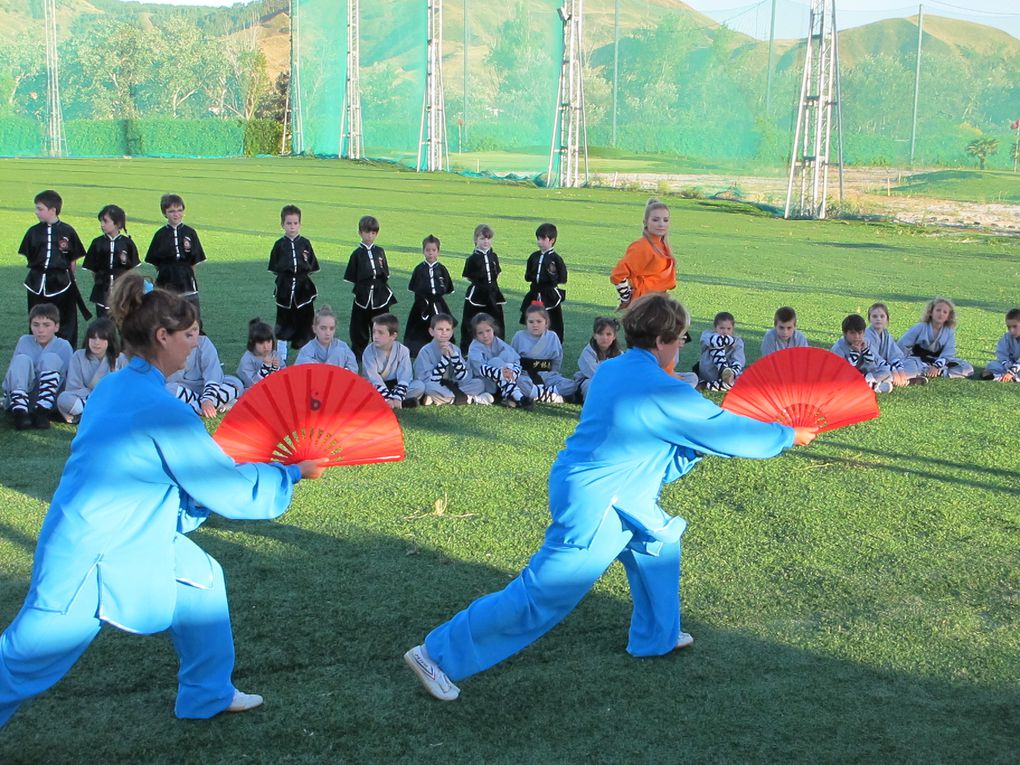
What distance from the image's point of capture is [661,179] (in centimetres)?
3716

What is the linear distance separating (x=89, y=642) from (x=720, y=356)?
6.80 metres

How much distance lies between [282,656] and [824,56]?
24327 millimetres

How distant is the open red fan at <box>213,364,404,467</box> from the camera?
12.9ft

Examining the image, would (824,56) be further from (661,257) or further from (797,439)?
(797,439)

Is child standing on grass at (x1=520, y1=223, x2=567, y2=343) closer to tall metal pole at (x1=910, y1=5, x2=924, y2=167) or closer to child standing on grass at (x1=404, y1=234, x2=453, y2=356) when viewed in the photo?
child standing on grass at (x1=404, y1=234, x2=453, y2=356)

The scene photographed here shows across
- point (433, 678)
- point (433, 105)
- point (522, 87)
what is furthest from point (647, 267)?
point (522, 87)

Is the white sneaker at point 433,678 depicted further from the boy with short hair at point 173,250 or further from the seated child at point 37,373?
the boy with short hair at point 173,250

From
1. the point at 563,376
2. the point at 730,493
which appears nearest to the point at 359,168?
the point at 563,376

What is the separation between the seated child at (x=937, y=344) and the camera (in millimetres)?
9727

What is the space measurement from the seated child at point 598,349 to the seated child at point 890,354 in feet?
7.73

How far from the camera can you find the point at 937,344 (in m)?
9.88

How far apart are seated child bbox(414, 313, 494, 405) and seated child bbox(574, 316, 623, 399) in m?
0.78

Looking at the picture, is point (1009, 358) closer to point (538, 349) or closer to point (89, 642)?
point (538, 349)

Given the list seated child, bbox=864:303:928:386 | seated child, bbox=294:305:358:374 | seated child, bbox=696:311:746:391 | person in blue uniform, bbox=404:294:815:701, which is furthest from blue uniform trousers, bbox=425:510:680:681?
seated child, bbox=864:303:928:386
